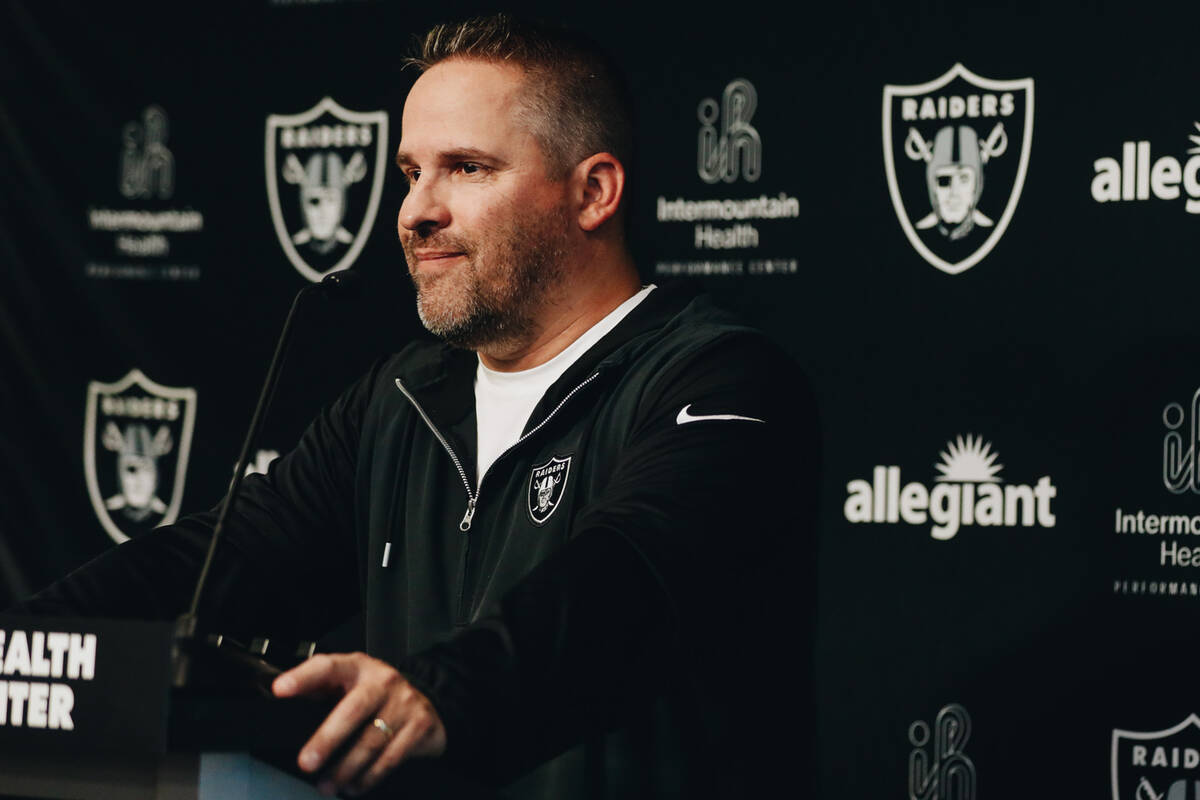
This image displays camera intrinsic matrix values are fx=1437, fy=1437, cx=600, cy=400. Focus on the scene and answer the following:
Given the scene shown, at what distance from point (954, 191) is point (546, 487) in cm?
111

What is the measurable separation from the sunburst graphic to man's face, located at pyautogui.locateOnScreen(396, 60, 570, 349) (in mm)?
819

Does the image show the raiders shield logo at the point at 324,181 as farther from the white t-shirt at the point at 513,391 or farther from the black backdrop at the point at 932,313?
the white t-shirt at the point at 513,391

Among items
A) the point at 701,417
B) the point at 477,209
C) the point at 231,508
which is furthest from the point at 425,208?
the point at 231,508

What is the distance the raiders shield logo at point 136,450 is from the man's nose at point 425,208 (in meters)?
1.28

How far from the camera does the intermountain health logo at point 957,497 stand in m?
2.42

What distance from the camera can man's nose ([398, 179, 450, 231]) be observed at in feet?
6.66

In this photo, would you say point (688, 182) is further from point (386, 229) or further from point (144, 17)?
point (144, 17)

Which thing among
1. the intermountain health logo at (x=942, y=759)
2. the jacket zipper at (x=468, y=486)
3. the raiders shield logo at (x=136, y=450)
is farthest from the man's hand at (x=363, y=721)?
the raiders shield logo at (x=136, y=450)

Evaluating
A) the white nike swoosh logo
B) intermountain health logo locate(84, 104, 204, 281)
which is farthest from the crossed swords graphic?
intermountain health logo locate(84, 104, 204, 281)

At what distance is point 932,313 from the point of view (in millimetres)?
2521

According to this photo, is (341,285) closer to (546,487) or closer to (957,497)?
(546,487)

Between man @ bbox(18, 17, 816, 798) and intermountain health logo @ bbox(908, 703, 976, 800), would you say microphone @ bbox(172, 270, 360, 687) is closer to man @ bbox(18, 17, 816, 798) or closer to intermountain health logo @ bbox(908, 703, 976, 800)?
man @ bbox(18, 17, 816, 798)

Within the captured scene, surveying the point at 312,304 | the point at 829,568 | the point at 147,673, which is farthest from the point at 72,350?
the point at 147,673

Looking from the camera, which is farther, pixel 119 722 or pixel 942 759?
pixel 942 759
